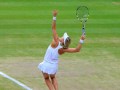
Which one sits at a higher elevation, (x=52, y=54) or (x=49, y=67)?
(x=52, y=54)

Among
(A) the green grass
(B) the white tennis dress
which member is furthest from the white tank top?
(A) the green grass

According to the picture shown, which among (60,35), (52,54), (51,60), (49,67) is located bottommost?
(60,35)

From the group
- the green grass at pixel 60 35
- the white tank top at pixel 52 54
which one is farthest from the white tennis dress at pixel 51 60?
the green grass at pixel 60 35

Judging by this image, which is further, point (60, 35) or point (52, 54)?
point (60, 35)

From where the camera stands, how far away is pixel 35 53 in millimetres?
16375

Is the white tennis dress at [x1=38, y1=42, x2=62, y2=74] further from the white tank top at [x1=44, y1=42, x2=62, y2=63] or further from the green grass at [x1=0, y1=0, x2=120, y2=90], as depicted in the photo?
the green grass at [x1=0, y1=0, x2=120, y2=90]

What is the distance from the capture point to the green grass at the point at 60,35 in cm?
1381

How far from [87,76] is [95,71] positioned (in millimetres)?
615

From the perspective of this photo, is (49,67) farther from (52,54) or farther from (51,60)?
(52,54)

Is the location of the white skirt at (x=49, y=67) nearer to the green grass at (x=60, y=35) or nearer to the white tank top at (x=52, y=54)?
the white tank top at (x=52, y=54)

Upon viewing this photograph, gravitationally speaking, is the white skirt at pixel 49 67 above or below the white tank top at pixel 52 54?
below

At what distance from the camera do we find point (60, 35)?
18.9 metres

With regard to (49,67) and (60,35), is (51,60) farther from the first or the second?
(60,35)

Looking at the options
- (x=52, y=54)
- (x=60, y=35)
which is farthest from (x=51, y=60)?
(x=60, y=35)
